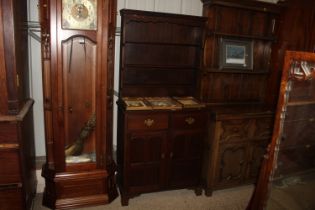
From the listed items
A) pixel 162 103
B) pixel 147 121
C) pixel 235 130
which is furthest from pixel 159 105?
pixel 235 130

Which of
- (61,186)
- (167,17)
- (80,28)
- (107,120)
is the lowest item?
(61,186)

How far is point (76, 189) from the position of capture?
7.29 ft

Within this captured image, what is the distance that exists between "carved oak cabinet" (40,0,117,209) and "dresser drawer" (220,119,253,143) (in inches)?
43.4

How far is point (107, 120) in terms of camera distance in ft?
7.20

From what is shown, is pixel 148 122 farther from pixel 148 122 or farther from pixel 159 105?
pixel 159 105

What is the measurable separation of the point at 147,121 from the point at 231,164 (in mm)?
1056

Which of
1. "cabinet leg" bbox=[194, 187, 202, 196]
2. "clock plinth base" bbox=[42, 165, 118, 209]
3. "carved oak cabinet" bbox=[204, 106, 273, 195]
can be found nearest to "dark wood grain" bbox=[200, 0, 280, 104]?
"carved oak cabinet" bbox=[204, 106, 273, 195]

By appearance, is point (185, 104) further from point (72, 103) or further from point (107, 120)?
point (72, 103)

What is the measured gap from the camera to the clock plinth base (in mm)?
2166

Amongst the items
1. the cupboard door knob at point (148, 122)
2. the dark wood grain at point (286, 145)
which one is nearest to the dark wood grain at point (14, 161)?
the cupboard door knob at point (148, 122)

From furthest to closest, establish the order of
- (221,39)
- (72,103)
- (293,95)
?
1. (221,39)
2. (72,103)
3. (293,95)

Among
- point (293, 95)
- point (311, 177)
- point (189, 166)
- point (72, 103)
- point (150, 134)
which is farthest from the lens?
point (189, 166)

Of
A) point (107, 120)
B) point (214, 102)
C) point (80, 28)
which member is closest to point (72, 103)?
point (107, 120)

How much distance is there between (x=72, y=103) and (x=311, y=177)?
6.44ft
